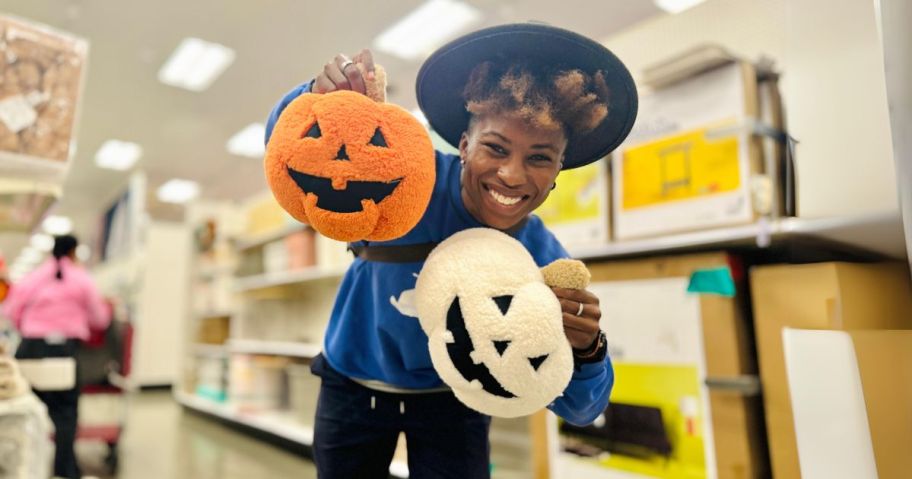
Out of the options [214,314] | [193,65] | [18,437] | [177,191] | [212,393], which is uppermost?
[193,65]

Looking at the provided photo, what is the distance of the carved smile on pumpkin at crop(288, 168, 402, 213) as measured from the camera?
1.21 ft

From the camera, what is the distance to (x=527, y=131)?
1.37 ft

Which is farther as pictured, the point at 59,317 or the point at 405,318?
the point at 59,317

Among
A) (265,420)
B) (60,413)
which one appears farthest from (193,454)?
(60,413)

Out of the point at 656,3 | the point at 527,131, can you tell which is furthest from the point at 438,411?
the point at 656,3

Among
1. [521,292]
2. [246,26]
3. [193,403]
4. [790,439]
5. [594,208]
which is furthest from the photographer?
[193,403]

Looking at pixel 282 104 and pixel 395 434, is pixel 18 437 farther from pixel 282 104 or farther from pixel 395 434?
pixel 282 104

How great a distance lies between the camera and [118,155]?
16.0 feet

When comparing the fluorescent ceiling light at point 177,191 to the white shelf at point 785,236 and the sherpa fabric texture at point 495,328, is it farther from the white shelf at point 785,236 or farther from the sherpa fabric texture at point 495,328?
the sherpa fabric texture at point 495,328

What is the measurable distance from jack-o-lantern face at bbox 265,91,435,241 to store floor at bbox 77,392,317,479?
6.49ft

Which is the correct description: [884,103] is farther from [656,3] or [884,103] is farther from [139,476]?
[139,476]

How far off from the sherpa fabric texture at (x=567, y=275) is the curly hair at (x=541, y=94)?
0.11 meters

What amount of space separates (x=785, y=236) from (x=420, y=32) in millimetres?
677

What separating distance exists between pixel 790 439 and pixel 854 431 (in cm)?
12
